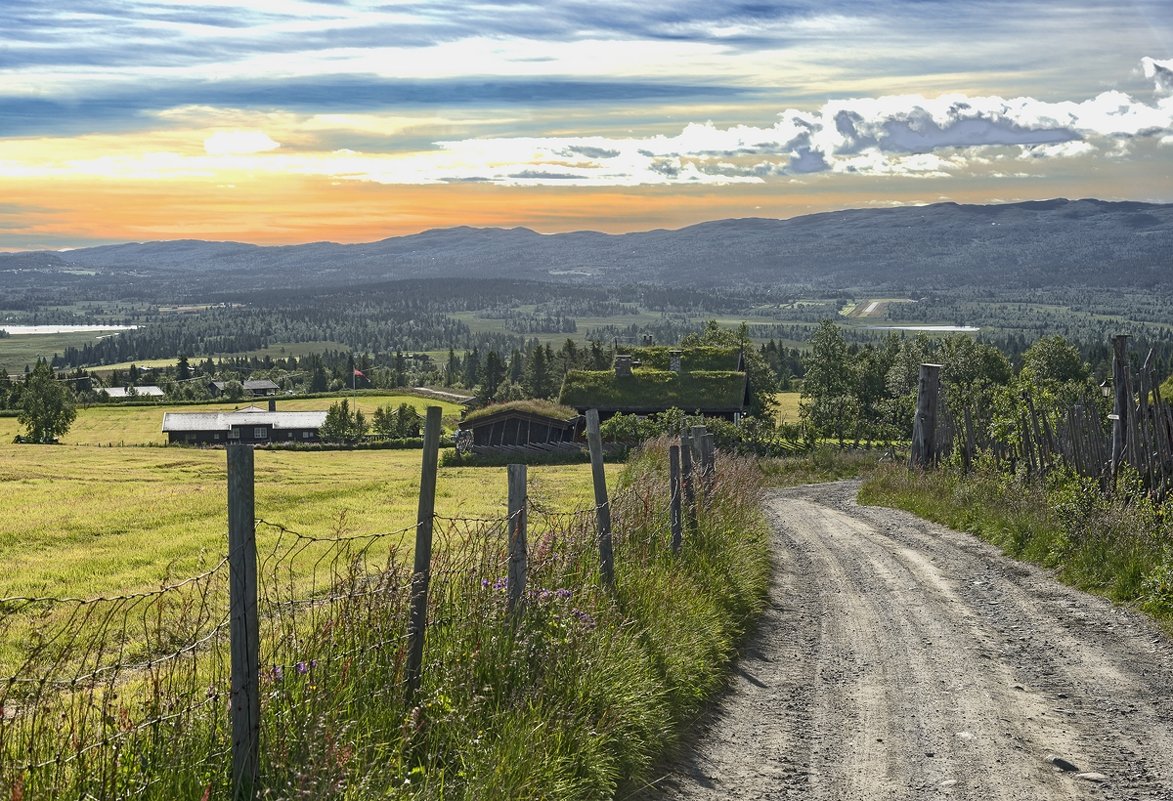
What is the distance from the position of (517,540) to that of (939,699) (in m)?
4.00

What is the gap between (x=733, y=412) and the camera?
6838 centimetres

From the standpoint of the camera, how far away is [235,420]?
351 feet

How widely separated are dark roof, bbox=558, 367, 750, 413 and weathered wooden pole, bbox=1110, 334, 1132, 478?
169ft

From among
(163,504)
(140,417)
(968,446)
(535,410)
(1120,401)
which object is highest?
(1120,401)

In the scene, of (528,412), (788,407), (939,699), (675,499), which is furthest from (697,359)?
(939,699)

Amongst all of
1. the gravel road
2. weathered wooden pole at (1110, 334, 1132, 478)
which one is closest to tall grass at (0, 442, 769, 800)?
the gravel road

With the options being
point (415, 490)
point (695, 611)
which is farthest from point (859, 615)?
point (415, 490)

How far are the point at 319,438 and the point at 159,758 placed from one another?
100.0m

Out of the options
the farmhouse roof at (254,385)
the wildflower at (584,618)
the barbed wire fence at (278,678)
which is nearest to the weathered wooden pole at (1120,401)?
the barbed wire fence at (278,678)

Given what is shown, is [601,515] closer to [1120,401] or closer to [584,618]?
[584,618]

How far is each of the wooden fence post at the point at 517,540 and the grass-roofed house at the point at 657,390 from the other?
58736 millimetres

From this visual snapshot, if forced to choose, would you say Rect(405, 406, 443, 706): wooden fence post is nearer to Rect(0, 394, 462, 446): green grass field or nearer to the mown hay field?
the mown hay field

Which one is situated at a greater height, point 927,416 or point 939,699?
point 927,416

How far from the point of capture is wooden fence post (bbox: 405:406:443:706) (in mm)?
6445
